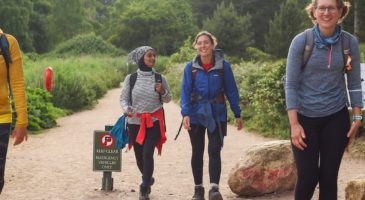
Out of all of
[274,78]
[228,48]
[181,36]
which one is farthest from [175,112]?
[181,36]

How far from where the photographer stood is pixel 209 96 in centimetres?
605

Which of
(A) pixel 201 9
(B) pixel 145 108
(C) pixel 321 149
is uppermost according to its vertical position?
(A) pixel 201 9

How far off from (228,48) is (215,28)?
2291 mm

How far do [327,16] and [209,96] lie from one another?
2.30 m

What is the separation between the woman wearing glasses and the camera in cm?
392

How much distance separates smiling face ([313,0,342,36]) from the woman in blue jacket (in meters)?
2.16

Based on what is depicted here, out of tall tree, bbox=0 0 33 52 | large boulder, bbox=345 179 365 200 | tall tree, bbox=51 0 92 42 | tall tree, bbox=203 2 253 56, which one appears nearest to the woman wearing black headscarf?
large boulder, bbox=345 179 365 200

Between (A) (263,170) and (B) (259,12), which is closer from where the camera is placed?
(A) (263,170)

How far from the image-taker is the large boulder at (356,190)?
5.17 meters

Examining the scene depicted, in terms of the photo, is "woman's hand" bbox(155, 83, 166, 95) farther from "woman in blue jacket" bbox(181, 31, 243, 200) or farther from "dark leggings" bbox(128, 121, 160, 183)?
"woman in blue jacket" bbox(181, 31, 243, 200)

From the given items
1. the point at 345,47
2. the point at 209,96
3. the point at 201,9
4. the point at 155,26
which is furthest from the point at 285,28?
the point at 345,47

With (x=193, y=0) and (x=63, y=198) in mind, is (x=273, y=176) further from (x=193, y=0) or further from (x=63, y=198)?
(x=193, y=0)

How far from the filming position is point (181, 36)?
67.0 meters

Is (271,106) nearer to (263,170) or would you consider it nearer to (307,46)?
(263,170)
